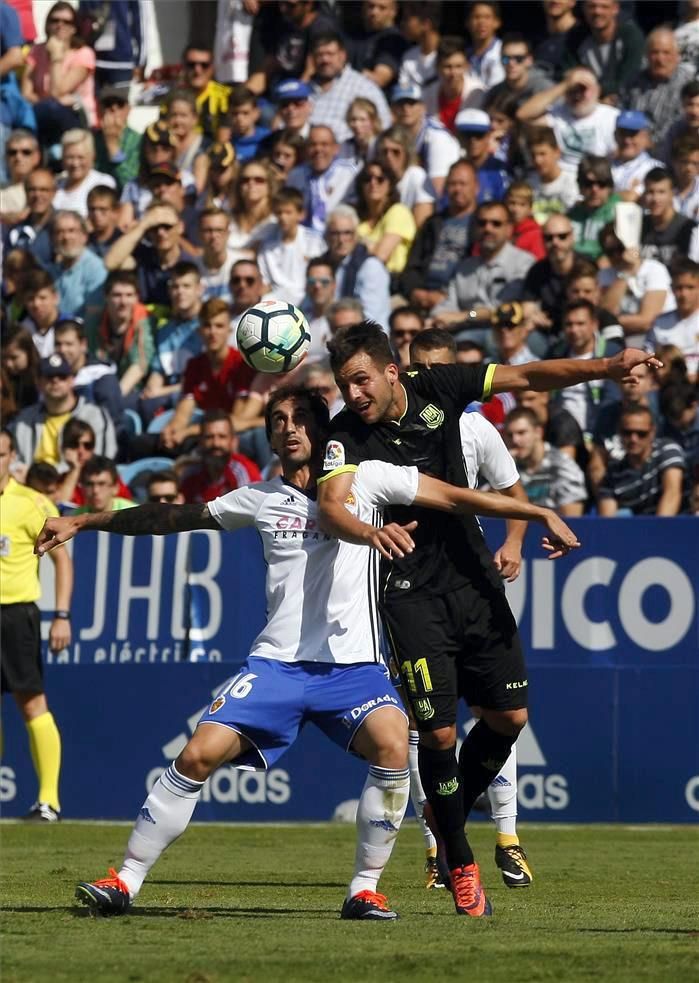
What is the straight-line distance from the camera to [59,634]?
13695 millimetres

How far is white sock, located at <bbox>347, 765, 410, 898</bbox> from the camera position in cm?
736

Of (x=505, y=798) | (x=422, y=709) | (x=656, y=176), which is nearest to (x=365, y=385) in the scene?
(x=422, y=709)

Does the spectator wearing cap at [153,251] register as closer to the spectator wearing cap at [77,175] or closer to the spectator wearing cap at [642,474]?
the spectator wearing cap at [77,175]

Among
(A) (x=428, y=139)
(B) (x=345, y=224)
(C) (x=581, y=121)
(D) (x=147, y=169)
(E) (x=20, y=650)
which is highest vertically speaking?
(C) (x=581, y=121)

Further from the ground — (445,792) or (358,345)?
(358,345)

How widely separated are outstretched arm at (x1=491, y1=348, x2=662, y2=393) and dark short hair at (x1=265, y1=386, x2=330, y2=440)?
0.77 metres

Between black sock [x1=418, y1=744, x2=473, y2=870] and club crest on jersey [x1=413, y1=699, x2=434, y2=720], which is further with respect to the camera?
club crest on jersey [x1=413, y1=699, x2=434, y2=720]

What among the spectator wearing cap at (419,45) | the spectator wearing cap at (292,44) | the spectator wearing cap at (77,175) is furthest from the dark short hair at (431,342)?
the spectator wearing cap at (292,44)

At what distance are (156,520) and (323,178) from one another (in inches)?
426

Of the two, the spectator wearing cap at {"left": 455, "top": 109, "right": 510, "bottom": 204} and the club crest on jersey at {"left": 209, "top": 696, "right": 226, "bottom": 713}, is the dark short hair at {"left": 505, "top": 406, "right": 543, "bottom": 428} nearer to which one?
the spectator wearing cap at {"left": 455, "top": 109, "right": 510, "bottom": 204}

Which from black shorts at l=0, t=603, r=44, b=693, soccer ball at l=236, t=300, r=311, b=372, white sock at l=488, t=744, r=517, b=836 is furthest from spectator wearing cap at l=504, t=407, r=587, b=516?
white sock at l=488, t=744, r=517, b=836

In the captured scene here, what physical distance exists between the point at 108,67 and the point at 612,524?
10354mm

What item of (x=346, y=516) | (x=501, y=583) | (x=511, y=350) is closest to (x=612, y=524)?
(x=511, y=350)

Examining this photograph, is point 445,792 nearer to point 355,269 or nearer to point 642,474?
point 642,474
